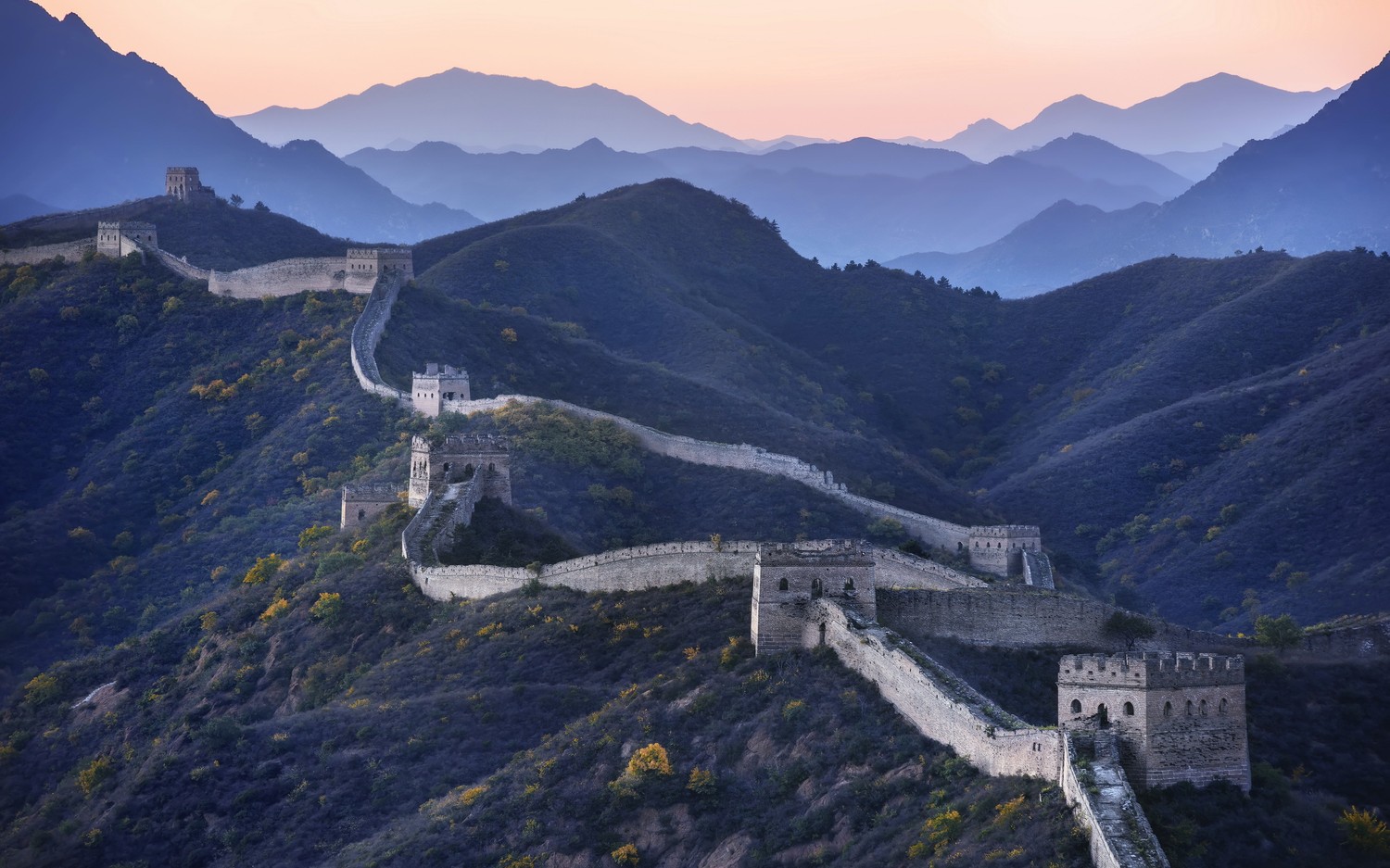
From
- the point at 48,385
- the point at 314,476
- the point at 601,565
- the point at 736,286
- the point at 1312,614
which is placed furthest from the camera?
the point at 736,286

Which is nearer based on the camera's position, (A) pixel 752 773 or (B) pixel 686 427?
(A) pixel 752 773

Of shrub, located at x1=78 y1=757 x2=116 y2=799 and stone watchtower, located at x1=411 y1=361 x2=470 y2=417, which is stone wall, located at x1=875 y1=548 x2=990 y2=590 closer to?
shrub, located at x1=78 y1=757 x2=116 y2=799

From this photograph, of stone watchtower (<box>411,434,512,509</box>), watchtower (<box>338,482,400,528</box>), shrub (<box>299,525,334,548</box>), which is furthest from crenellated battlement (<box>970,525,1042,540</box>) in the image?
shrub (<box>299,525,334,548</box>)

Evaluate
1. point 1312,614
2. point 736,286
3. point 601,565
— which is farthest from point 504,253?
point 601,565

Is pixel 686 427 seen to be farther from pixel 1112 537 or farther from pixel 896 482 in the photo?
pixel 1112 537

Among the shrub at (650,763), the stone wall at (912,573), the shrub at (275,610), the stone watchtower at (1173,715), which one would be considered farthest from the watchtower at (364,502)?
the stone watchtower at (1173,715)

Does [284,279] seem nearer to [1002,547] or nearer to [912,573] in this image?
[1002,547]

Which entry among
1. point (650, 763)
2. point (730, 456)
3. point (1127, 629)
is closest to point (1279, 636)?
point (1127, 629)
